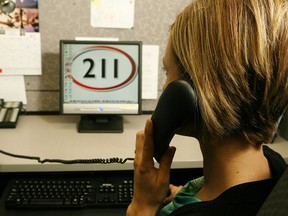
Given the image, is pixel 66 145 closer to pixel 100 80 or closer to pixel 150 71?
pixel 100 80

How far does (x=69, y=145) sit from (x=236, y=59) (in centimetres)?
76

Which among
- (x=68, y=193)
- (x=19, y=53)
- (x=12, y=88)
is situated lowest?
(x=68, y=193)

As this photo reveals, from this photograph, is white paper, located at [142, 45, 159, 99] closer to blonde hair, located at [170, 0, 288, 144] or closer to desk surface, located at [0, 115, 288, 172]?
desk surface, located at [0, 115, 288, 172]

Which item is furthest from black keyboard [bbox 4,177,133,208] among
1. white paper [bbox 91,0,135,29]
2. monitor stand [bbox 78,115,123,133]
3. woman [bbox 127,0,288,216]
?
white paper [bbox 91,0,135,29]

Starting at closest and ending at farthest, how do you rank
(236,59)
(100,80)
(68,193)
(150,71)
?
1. (236,59)
2. (68,193)
3. (100,80)
4. (150,71)

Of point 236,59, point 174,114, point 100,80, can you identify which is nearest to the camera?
point 236,59

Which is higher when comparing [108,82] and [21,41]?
[21,41]

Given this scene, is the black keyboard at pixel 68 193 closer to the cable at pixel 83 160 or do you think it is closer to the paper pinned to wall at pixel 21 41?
the cable at pixel 83 160

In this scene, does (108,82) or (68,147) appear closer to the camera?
(68,147)

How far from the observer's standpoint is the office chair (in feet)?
1.42

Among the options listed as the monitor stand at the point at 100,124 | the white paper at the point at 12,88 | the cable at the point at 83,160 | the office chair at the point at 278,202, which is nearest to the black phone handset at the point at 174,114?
the office chair at the point at 278,202

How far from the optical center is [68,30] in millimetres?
1443

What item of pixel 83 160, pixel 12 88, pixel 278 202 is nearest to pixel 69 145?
pixel 83 160

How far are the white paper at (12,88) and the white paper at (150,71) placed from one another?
47 centimetres
